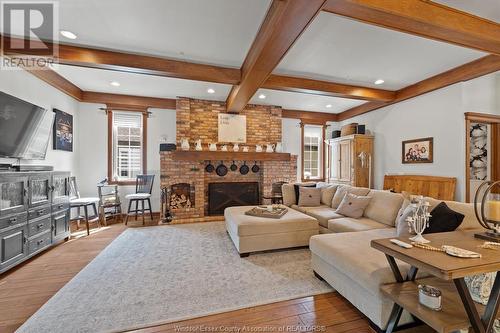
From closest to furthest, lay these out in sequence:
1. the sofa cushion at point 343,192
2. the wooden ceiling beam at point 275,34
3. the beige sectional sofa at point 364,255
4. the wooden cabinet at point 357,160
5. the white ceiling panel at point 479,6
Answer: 1. the beige sectional sofa at point 364,255
2. the wooden ceiling beam at point 275,34
3. the white ceiling panel at point 479,6
4. the sofa cushion at point 343,192
5. the wooden cabinet at point 357,160

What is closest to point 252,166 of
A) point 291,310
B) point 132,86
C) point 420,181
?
point 132,86

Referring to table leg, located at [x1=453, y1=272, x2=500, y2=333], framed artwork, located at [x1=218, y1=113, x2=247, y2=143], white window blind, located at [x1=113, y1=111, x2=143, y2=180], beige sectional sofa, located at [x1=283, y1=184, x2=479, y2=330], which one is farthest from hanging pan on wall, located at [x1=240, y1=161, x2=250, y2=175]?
table leg, located at [x1=453, y1=272, x2=500, y2=333]

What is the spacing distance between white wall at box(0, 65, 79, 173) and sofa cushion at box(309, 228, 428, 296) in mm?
4346

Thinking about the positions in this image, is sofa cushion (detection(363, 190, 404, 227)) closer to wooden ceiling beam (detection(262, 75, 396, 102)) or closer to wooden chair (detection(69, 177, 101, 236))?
wooden ceiling beam (detection(262, 75, 396, 102))

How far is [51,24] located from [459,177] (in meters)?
6.40

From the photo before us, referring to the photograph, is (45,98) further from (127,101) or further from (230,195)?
(230,195)

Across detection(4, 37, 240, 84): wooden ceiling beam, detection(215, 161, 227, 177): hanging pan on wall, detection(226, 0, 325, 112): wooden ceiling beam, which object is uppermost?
detection(4, 37, 240, 84): wooden ceiling beam

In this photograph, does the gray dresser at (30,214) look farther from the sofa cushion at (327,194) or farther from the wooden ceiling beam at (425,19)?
the sofa cushion at (327,194)

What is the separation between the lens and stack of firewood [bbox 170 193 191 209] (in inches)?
194

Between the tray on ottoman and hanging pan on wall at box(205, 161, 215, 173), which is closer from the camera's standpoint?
the tray on ottoman

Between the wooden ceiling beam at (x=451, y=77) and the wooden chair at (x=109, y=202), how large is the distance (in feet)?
21.8

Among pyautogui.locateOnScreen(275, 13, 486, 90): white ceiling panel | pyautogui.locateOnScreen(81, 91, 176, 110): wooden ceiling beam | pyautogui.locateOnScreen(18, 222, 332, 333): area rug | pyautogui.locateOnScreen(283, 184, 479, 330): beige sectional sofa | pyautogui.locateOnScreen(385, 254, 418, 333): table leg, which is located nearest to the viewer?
pyautogui.locateOnScreen(385, 254, 418, 333): table leg

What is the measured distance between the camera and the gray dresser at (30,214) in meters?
2.37

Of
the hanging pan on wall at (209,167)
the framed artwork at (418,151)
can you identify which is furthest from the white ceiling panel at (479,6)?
the hanging pan on wall at (209,167)
